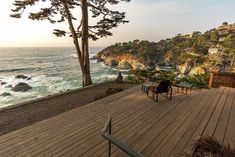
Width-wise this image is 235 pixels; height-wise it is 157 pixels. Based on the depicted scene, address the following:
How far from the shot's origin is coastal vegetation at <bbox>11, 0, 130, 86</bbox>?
1057cm

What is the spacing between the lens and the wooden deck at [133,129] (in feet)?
10.3

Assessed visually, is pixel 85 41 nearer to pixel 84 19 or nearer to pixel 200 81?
pixel 84 19

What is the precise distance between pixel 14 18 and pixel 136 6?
8762 millimetres

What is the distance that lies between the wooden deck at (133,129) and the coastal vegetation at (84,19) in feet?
20.0

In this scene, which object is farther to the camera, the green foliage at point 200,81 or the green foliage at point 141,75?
the green foliage at point 141,75

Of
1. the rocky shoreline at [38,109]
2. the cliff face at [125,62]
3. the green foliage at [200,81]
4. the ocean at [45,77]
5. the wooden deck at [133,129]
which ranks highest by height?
the green foliage at [200,81]

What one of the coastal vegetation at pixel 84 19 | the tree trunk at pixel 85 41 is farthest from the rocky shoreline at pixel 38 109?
the coastal vegetation at pixel 84 19

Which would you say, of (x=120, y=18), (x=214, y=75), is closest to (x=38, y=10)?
(x=120, y=18)

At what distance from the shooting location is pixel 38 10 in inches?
401

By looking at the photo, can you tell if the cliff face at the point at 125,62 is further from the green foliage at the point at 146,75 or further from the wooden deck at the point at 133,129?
the wooden deck at the point at 133,129

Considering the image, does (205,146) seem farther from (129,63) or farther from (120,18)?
(129,63)

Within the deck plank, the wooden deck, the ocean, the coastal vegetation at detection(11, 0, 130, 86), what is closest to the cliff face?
the ocean

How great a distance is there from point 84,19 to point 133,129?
8.39 m

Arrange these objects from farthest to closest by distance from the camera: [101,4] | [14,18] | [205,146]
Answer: [101,4] < [14,18] < [205,146]
